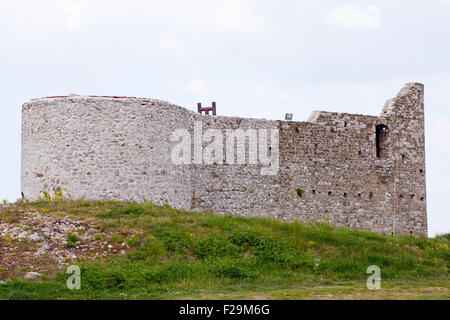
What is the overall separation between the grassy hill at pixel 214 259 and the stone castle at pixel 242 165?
1234 mm

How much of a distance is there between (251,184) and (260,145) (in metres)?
1.45

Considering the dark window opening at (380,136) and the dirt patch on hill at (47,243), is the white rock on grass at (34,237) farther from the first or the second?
the dark window opening at (380,136)

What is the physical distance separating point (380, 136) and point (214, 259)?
12763 mm

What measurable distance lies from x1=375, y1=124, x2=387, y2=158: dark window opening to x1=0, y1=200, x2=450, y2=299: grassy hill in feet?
22.3

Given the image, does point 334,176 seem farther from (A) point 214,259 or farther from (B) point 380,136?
→ (A) point 214,259

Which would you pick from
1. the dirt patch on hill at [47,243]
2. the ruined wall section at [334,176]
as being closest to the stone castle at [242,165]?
the ruined wall section at [334,176]

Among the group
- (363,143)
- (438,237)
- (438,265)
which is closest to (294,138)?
(363,143)

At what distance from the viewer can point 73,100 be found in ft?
62.7

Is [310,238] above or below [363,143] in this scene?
below

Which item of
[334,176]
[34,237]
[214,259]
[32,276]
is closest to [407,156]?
[334,176]

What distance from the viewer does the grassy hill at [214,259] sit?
41.4 ft

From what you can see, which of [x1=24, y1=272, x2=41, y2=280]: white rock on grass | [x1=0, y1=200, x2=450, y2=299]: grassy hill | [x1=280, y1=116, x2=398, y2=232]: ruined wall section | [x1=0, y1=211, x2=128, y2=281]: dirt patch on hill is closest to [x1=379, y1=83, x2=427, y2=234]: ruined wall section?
[x1=280, y1=116, x2=398, y2=232]: ruined wall section
